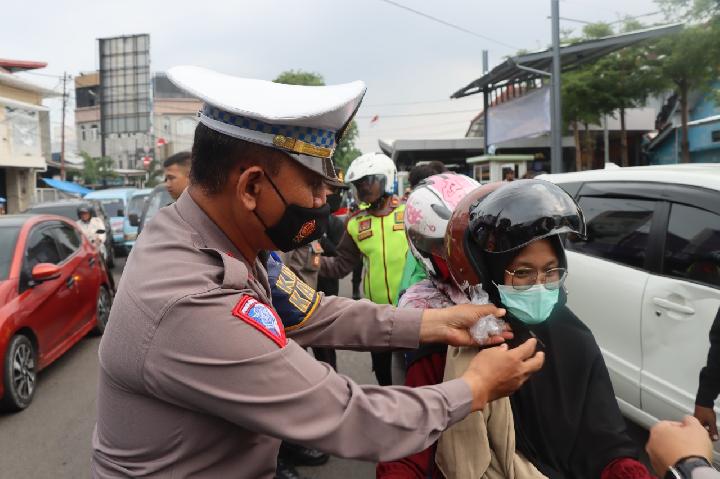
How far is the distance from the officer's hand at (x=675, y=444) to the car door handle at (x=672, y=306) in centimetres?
175

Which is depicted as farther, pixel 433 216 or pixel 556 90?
pixel 556 90

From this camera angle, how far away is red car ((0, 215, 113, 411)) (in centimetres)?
448

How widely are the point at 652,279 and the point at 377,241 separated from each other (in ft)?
5.54

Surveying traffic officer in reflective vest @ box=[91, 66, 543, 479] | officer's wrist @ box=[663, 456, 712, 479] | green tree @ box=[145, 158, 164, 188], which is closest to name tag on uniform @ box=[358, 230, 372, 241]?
traffic officer in reflective vest @ box=[91, 66, 543, 479]

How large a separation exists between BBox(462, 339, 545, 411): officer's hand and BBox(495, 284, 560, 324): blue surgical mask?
1.22 feet

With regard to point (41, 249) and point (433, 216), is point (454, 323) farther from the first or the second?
point (41, 249)

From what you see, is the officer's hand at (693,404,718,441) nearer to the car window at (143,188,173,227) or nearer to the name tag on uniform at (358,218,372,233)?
the name tag on uniform at (358,218,372,233)

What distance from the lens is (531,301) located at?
172 cm

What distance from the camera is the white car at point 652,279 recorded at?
2.90m

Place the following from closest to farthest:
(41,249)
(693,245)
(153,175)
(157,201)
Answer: (693,245), (41,249), (157,201), (153,175)

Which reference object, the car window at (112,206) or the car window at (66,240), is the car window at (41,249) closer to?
the car window at (66,240)

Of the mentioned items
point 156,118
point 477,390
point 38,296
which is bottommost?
point 38,296

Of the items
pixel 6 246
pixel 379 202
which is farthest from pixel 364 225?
pixel 6 246

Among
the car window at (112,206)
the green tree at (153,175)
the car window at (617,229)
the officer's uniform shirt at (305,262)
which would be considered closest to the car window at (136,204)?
the car window at (112,206)
